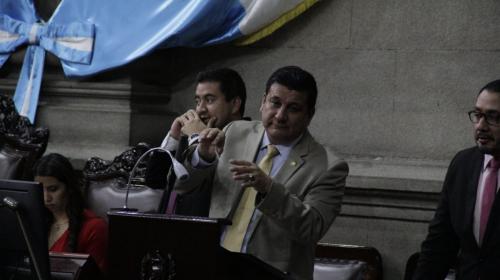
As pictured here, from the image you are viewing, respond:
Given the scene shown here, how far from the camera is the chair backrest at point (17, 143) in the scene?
5.64 meters

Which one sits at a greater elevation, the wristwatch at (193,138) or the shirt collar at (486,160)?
the wristwatch at (193,138)

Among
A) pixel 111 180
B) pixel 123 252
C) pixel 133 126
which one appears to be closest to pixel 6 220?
pixel 123 252

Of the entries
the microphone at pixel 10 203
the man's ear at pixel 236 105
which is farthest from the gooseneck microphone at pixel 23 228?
the man's ear at pixel 236 105

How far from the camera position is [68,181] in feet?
16.4

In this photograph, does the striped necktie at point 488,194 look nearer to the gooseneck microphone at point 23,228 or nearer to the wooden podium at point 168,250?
the wooden podium at point 168,250

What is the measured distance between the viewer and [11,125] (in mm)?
5891

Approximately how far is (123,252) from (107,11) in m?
3.14

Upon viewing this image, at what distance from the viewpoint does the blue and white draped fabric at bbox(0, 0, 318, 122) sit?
6250 millimetres

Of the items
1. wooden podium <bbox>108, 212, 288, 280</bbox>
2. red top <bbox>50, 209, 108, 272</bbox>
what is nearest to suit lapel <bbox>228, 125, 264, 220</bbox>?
wooden podium <bbox>108, 212, 288, 280</bbox>

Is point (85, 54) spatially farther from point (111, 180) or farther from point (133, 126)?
point (111, 180)

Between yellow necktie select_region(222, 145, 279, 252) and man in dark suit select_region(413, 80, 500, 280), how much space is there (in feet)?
2.61

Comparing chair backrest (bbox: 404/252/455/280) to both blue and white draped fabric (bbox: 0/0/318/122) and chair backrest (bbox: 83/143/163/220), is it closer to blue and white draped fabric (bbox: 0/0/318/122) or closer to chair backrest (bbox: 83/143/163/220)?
chair backrest (bbox: 83/143/163/220)

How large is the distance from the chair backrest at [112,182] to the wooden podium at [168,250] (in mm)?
1518

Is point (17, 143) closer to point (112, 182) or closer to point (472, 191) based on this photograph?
point (112, 182)
